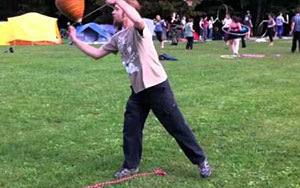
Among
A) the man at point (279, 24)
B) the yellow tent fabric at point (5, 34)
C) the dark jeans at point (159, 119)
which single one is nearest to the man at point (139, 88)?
the dark jeans at point (159, 119)

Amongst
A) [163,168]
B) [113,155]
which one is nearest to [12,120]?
[113,155]

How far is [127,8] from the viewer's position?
4.21 metres

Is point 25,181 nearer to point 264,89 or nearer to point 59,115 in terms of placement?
point 59,115

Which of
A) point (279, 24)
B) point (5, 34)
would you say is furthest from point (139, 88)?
point (279, 24)

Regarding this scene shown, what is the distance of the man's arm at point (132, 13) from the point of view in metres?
4.16

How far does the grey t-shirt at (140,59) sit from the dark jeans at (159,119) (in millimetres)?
78

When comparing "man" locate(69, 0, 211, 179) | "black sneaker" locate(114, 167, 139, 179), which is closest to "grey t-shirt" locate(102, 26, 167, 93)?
"man" locate(69, 0, 211, 179)

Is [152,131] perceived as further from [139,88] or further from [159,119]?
[139,88]

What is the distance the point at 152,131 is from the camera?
664 cm

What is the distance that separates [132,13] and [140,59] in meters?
0.47

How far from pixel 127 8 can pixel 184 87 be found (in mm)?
6376

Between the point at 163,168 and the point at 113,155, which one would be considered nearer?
the point at 163,168

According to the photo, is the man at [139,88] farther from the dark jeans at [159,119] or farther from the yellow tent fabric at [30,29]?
the yellow tent fabric at [30,29]

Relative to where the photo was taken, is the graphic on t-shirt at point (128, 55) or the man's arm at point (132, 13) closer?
the man's arm at point (132, 13)
